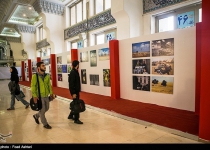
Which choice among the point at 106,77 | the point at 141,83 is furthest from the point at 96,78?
the point at 141,83

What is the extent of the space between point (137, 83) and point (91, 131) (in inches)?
112

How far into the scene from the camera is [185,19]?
6.09m

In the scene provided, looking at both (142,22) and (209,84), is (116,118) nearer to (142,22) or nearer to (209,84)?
(209,84)

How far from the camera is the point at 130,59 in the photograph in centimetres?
566

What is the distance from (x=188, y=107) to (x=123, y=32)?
440cm

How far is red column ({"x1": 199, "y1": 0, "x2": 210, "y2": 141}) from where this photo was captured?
8.12ft

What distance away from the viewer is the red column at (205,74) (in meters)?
2.47

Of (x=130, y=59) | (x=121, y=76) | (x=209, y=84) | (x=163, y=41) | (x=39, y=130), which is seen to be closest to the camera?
(x=209, y=84)

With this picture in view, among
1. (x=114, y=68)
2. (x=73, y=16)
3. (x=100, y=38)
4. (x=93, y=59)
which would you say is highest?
(x=73, y=16)

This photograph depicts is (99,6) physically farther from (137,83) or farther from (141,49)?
(137,83)

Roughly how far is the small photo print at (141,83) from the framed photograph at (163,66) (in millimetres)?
436

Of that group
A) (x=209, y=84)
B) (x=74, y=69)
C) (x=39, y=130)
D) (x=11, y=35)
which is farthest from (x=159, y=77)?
(x=11, y=35)

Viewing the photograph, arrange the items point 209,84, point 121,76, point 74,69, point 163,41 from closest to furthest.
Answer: point 209,84 < point 74,69 < point 163,41 < point 121,76

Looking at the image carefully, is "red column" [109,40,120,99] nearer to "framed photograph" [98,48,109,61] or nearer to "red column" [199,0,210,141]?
"framed photograph" [98,48,109,61]
